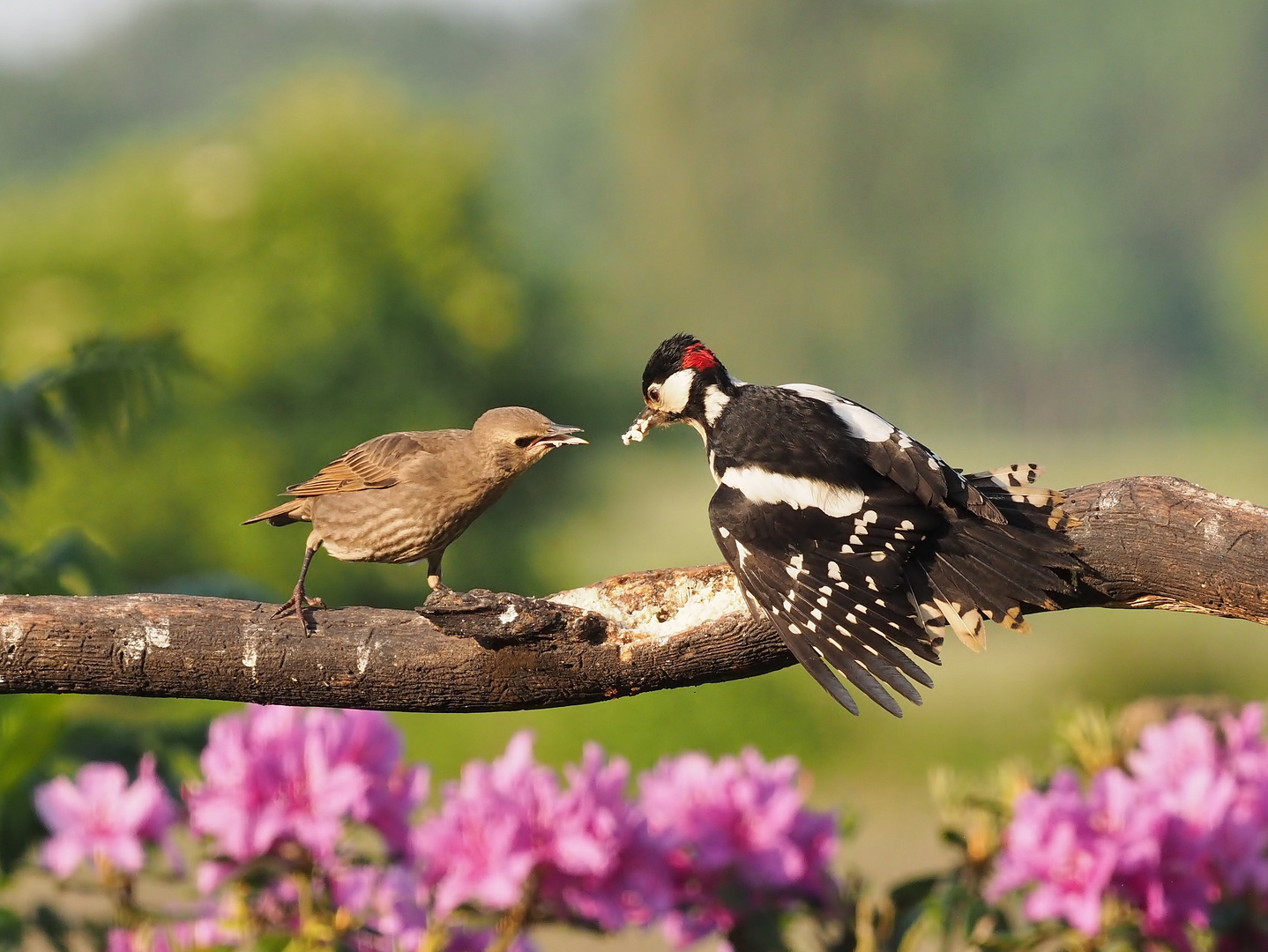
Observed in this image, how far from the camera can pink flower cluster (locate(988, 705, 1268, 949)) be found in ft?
12.2

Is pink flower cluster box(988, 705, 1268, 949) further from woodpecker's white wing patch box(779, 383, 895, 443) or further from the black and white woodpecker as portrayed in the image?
woodpecker's white wing patch box(779, 383, 895, 443)

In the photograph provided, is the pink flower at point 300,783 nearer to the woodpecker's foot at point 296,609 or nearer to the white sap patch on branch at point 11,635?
the woodpecker's foot at point 296,609

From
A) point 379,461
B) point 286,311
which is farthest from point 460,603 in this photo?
point 286,311

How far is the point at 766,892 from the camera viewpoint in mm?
3768

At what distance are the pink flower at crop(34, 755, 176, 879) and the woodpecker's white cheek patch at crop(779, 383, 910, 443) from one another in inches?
75.8

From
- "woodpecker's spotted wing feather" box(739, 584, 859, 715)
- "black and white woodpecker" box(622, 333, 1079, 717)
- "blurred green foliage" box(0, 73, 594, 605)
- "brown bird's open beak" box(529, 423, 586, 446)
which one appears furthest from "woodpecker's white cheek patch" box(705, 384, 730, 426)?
"blurred green foliage" box(0, 73, 594, 605)

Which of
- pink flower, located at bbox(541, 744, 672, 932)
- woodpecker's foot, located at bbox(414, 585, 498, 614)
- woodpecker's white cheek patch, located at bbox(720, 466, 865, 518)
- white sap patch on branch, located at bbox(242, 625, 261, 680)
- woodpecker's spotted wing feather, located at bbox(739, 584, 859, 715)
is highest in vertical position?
woodpecker's white cheek patch, located at bbox(720, 466, 865, 518)

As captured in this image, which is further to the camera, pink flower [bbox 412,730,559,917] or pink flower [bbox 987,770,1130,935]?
pink flower [bbox 987,770,1130,935]

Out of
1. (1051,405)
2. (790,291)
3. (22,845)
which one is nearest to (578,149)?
(790,291)

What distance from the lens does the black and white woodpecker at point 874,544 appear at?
10.2ft

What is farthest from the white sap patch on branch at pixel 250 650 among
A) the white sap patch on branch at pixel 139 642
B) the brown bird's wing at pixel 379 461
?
the brown bird's wing at pixel 379 461

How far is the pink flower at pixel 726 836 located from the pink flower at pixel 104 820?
49.8 inches

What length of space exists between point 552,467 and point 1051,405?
4809cm

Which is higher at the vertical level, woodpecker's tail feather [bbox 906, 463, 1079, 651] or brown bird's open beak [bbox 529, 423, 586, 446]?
brown bird's open beak [bbox 529, 423, 586, 446]
